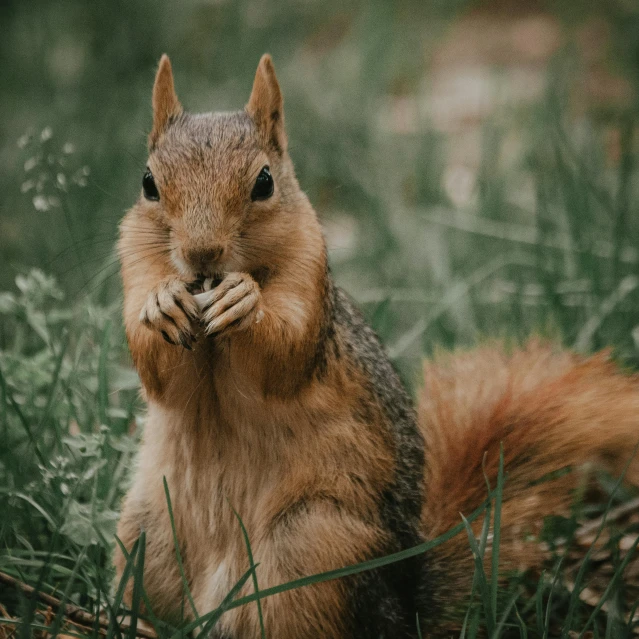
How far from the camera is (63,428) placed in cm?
234

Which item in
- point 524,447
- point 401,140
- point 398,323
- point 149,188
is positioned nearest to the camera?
point 149,188

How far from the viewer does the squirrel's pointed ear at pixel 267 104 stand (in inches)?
78.5

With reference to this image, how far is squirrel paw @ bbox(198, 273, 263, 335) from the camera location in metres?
1.64

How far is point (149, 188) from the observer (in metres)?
1.86

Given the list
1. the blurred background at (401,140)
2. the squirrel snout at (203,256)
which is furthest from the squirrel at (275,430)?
the blurred background at (401,140)

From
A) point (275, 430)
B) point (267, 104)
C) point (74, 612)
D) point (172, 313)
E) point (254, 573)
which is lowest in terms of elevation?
point (74, 612)

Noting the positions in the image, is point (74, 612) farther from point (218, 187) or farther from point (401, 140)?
point (401, 140)

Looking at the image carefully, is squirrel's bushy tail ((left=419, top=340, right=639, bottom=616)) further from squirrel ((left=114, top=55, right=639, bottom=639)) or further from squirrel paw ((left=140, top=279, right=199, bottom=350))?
squirrel paw ((left=140, top=279, right=199, bottom=350))

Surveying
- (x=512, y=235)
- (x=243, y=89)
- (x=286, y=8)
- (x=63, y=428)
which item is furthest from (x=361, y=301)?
(x=286, y=8)

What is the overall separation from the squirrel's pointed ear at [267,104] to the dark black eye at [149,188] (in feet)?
0.88

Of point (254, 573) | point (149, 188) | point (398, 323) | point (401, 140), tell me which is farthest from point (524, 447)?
point (401, 140)

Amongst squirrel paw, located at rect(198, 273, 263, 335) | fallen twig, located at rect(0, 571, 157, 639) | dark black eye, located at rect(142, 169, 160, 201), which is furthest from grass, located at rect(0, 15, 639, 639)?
squirrel paw, located at rect(198, 273, 263, 335)

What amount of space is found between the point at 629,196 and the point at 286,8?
103 inches

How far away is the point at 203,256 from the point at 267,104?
0.49 meters
